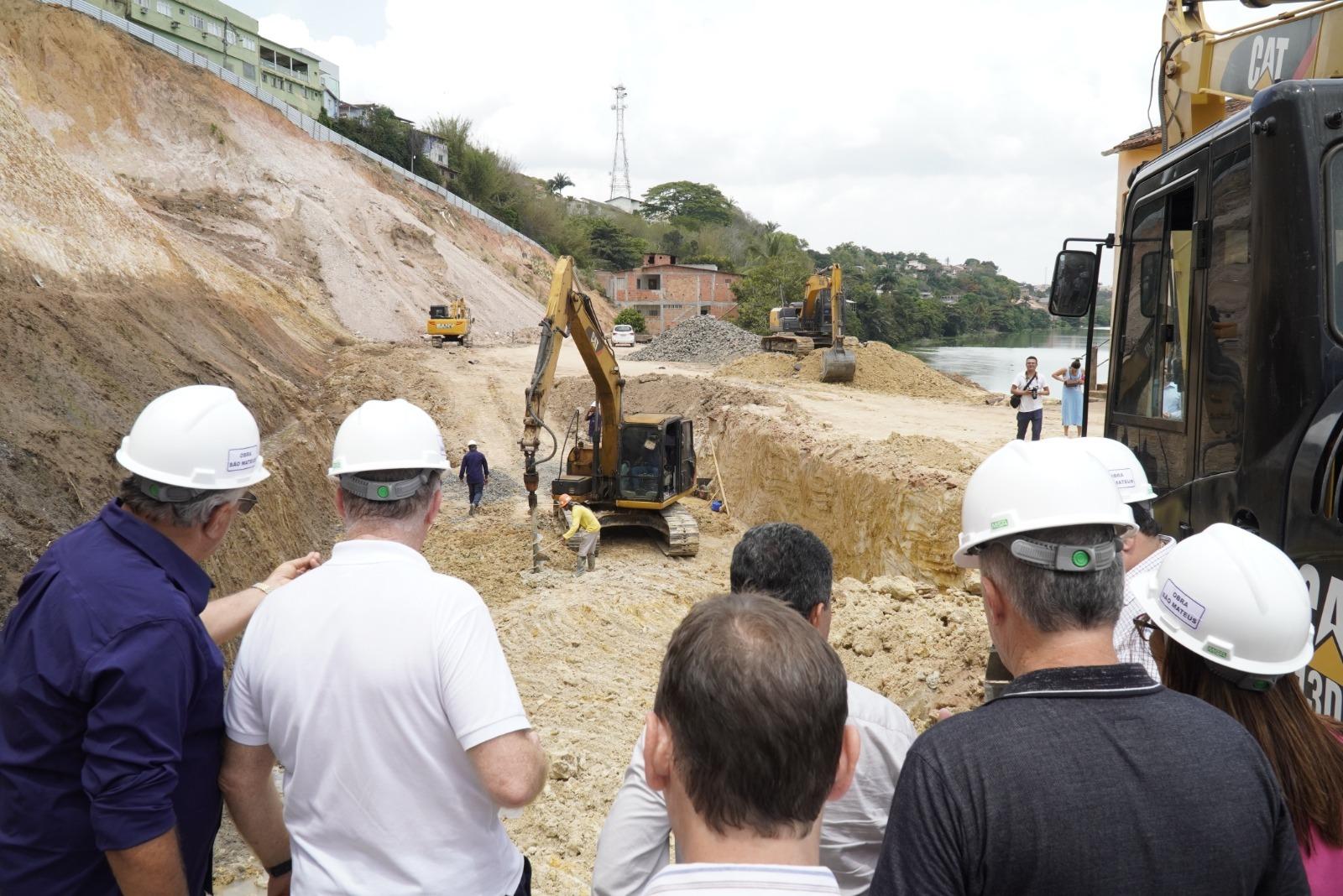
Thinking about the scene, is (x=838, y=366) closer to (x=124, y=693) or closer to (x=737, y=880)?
(x=124, y=693)

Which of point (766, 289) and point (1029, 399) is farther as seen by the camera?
point (766, 289)

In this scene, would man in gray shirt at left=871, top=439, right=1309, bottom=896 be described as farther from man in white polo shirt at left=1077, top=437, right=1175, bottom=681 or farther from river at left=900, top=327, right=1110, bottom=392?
river at left=900, top=327, right=1110, bottom=392

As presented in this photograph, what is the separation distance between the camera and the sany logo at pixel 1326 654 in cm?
279

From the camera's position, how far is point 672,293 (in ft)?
203

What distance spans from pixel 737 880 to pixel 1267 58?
474 cm

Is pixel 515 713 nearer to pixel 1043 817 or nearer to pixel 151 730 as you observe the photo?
pixel 151 730

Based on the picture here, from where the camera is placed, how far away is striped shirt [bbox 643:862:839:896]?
4.51 feet

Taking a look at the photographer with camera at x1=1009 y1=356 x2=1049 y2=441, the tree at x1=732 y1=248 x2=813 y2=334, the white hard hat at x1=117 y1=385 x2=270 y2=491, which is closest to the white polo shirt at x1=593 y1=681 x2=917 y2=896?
the white hard hat at x1=117 y1=385 x2=270 y2=491

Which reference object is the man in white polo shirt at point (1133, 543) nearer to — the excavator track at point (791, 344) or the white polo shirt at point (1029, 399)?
the white polo shirt at point (1029, 399)

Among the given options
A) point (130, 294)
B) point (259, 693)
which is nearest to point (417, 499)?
point (259, 693)

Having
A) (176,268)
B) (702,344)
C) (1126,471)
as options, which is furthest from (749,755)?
(702,344)

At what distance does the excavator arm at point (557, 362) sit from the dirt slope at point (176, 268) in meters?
3.67

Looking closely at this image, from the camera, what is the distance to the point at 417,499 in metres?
2.48

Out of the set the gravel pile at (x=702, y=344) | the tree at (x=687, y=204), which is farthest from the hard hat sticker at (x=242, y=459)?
the tree at (x=687, y=204)
